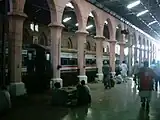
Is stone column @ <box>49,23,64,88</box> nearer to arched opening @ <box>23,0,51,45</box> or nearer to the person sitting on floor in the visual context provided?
arched opening @ <box>23,0,51,45</box>

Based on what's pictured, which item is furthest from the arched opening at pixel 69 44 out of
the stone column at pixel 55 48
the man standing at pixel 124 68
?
the man standing at pixel 124 68

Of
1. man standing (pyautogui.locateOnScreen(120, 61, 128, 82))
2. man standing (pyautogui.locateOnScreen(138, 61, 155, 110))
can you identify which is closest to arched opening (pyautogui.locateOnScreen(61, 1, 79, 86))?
man standing (pyautogui.locateOnScreen(120, 61, 128, 82))

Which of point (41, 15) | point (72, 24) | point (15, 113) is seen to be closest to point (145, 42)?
point (72, 24)

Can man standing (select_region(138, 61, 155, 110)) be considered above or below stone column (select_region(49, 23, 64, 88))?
below

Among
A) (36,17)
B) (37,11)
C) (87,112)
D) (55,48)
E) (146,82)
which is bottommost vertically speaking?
(87,112)

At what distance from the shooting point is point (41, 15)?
22.2 meters

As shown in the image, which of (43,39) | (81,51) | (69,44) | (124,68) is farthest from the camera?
(69,44)

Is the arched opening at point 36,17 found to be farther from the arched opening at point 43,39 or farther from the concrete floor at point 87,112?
the concrete floor at point 87,112

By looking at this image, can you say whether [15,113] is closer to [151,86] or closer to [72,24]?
[151,86]

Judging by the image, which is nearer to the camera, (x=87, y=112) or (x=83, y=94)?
(x=87, y=112)

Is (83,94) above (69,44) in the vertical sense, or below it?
below

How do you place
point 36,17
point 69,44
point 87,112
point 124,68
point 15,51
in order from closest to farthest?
point 87,112
point 15,51
point 124,68
point 36,17
point 69,44

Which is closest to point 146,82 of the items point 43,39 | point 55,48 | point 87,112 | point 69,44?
point 87,112

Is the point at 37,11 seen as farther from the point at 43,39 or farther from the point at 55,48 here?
the point at 55,48
